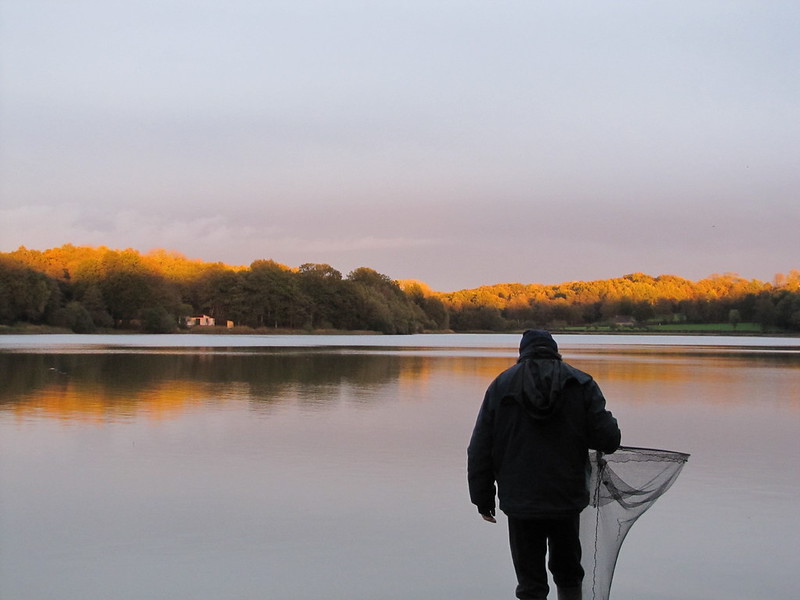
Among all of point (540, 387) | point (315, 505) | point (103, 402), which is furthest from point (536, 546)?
point (103, 402)

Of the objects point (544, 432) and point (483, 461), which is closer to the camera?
point (544, 432)

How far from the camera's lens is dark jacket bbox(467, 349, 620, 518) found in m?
3.56

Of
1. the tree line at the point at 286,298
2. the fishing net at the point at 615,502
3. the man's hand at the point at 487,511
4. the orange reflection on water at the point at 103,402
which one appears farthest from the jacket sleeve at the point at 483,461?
the tree line at the point at 286,298

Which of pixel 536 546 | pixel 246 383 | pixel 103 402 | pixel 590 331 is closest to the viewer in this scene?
pixel 536 546

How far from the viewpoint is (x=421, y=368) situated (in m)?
27.2

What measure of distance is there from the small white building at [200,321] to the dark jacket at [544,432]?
300 ft

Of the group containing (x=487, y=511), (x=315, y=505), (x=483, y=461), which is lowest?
(x=315, y=505)

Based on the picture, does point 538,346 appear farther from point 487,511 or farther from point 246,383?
point 246,383

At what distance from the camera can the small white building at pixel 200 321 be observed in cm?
9333

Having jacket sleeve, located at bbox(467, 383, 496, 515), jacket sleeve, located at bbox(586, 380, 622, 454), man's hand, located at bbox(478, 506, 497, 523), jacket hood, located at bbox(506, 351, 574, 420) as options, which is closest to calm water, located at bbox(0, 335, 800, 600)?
man's hand, located at bbox(478, 506, 497, 523)

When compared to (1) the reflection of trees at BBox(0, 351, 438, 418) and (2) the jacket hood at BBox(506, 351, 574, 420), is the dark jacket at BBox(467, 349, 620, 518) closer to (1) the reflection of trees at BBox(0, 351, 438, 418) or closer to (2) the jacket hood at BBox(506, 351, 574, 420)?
(2) the jacket hood at BBox(506, 351, 574, 420)

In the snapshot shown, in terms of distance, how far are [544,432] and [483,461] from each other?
0.30 metres

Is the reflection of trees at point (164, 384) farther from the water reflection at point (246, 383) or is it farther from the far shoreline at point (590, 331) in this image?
the far shoreline at point (590, 331)

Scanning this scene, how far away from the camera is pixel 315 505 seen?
6.96 metres
